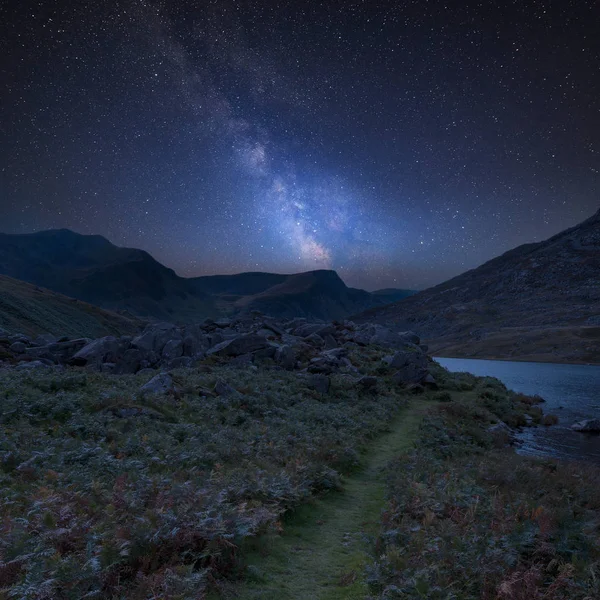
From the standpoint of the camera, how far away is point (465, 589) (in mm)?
6711

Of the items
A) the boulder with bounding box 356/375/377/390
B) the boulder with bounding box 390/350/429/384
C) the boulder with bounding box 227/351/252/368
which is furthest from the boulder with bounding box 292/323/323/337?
the boulder with bounding box 356/375/377/390

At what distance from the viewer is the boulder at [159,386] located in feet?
71.1

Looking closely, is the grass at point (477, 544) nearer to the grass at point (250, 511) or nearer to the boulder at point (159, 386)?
the grass at point (250, 511)

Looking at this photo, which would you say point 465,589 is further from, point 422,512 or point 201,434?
point 201,434

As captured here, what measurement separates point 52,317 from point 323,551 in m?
95.1

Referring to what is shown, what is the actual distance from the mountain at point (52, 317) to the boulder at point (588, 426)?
71800 millimetres

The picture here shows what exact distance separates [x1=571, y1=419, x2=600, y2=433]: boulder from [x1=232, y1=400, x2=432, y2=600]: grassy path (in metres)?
28.9

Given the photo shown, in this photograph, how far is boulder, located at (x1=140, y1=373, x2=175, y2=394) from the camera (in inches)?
853

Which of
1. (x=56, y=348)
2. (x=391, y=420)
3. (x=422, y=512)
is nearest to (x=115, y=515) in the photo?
(x=422, y=512)

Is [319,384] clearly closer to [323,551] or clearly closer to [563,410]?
[323,551]

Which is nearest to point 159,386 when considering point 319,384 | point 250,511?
point 319,384

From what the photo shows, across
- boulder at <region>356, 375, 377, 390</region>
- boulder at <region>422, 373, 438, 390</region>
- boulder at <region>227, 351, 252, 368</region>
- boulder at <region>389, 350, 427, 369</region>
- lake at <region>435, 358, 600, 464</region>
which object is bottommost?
lake at <region>435, 358, 600, 464</region>

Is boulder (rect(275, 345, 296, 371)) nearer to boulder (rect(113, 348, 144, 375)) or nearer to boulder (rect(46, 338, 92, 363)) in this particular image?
boulder (rect(113, 348, 144, 375))

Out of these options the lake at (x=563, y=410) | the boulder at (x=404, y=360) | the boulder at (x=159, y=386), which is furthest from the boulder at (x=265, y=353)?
the lake at (x=563, y=410)
